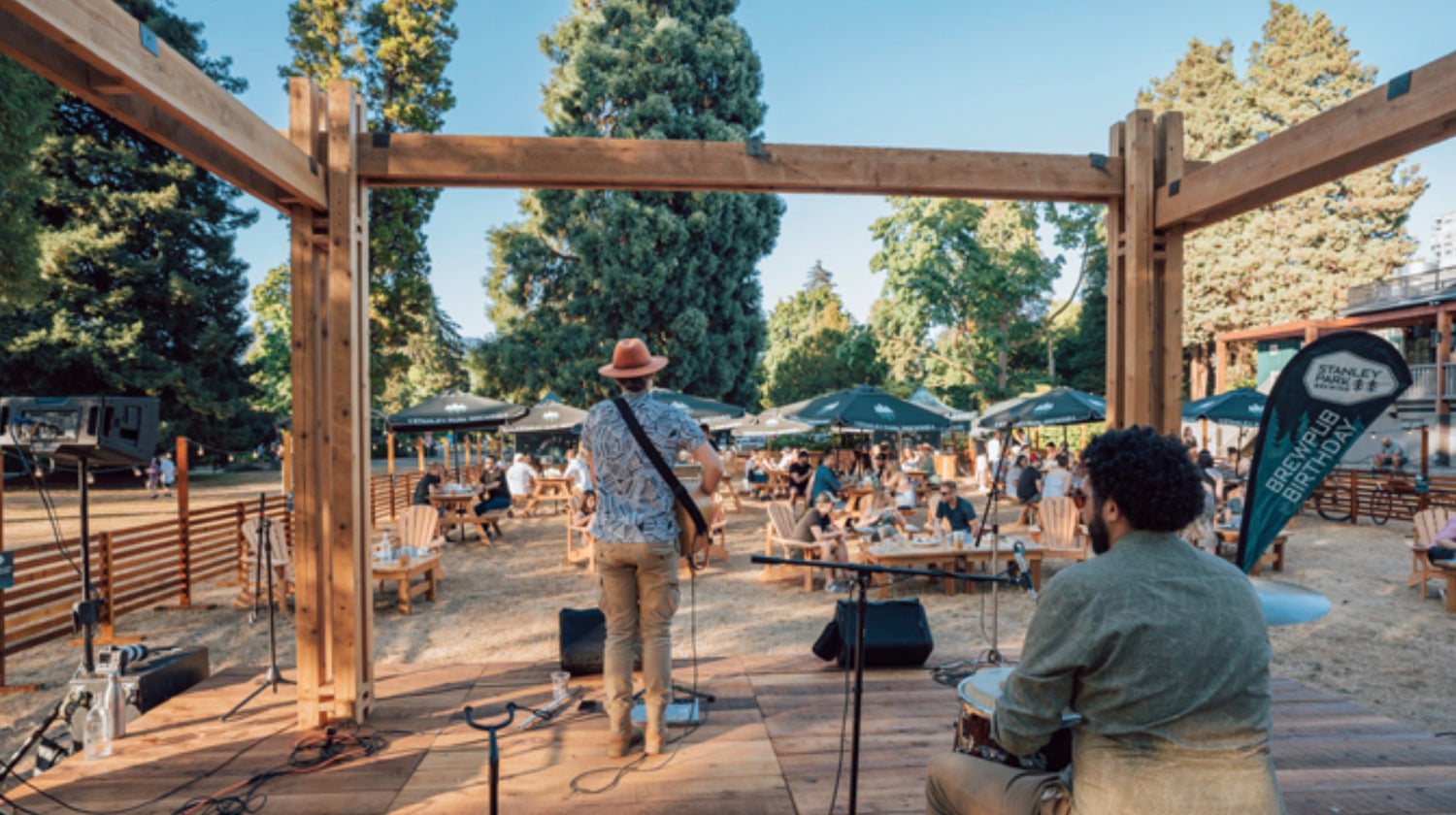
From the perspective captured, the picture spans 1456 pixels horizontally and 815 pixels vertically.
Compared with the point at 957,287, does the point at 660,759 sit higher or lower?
lower

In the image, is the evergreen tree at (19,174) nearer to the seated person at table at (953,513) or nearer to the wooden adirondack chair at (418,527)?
the wooden adirondack chair at (418,527)

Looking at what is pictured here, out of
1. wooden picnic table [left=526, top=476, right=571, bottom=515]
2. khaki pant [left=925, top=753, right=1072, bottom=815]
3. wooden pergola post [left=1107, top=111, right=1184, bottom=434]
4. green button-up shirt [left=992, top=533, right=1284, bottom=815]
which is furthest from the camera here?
wooden picnic table [left=526, top=476, right=571, bottom=515]

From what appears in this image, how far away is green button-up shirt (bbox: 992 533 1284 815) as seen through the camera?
1642 mm

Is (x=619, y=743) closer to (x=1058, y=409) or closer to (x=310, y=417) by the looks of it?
(x=310, y=417)

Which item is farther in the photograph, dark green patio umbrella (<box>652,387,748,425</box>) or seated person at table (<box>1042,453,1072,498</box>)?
dark green patio umbrella (<box>652,387,748,425</box>)

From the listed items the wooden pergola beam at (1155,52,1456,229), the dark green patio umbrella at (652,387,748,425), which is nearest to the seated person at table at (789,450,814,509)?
the dark green patio umbrella at (652,387,748,425)

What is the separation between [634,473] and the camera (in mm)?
3426

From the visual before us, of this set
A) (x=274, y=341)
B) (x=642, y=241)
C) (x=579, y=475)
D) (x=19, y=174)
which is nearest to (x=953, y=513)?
(x=579, y=475)

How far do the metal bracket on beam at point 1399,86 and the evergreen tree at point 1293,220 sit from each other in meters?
29.9

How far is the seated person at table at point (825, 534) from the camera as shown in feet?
28.6

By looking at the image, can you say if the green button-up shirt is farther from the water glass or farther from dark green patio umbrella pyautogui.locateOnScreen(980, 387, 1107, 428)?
dark green patio umbrella pyautogui.locateOnScreen(980, 387, 1107, 428)

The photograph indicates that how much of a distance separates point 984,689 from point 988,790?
53cm

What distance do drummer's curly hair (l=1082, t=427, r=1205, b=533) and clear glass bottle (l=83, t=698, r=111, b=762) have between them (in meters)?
4.42

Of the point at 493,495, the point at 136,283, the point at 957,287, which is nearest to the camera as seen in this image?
the point at 493,495
